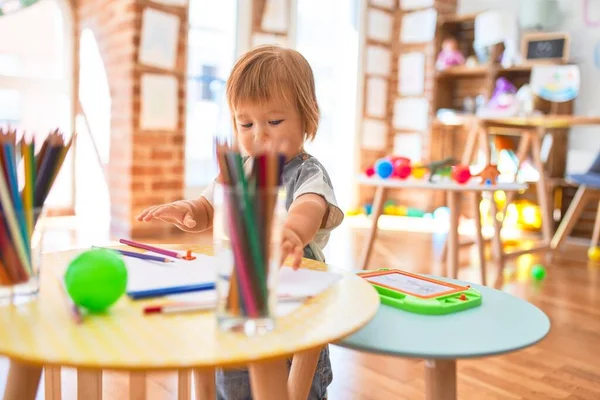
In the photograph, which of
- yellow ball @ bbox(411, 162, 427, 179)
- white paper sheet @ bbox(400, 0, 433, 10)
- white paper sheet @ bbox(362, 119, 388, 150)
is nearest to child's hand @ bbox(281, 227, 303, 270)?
yellow ball @ bbox(411, 162, 427, 179)

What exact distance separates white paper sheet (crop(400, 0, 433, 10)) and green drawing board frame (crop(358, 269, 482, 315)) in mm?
3895

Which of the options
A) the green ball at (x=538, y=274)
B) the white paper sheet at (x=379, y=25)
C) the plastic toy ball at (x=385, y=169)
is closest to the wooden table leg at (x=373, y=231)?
the plastic toy ball at (x=385, y=169)

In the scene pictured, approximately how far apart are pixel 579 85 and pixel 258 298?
382 cm

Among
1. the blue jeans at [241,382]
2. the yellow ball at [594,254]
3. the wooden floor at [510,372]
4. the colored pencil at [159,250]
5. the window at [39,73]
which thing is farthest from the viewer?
the window at [39,73]

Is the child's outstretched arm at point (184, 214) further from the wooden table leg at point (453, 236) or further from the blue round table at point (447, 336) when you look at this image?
the wooden table leg at point (453, 236)

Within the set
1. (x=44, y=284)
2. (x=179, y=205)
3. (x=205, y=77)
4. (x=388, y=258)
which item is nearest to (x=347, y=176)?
(x=205, y=77)

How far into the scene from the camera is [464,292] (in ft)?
2.56

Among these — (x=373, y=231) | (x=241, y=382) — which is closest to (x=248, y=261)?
(x=241, y=382)

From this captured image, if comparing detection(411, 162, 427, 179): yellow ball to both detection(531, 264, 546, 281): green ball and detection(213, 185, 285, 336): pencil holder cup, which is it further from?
detection(213, 185, 285, 336): pencil holder cup

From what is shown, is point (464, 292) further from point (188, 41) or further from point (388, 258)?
point (188, 41)

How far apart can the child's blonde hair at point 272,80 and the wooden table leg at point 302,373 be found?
361 mm

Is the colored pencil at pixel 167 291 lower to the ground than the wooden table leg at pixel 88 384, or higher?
higher

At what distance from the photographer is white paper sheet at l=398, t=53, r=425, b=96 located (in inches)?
172

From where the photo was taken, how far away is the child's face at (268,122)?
2.73 ft
